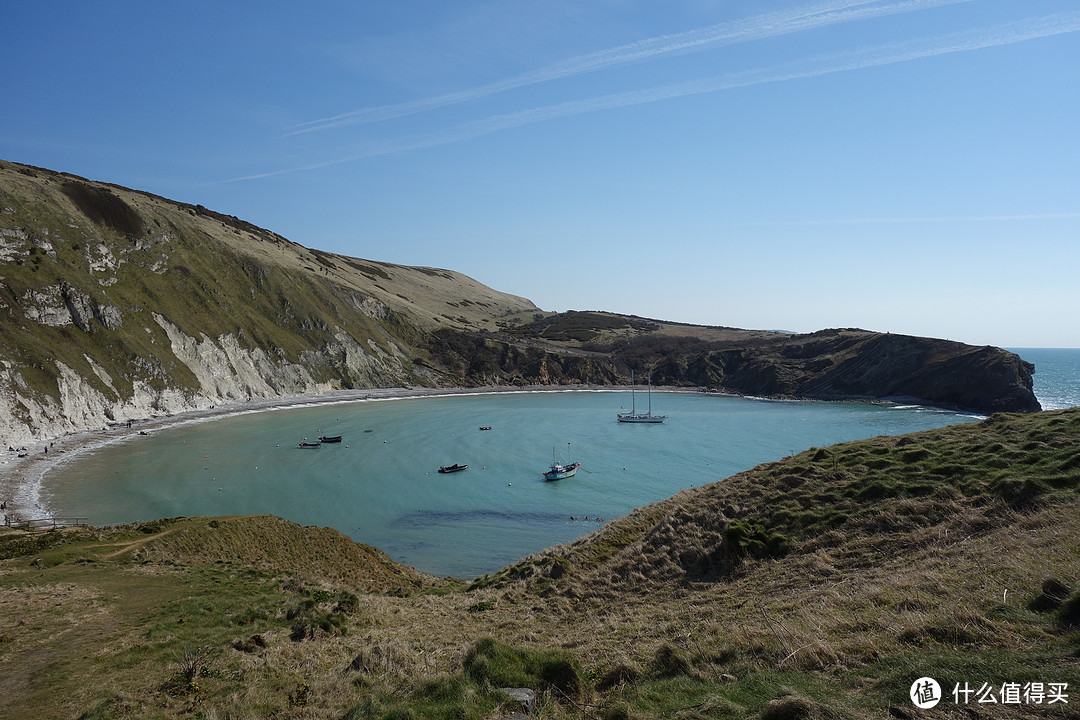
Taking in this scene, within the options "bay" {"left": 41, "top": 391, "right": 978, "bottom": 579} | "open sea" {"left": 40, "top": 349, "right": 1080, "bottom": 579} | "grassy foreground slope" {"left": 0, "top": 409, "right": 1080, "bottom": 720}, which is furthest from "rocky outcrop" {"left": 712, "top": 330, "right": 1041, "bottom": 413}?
"grassy foreground slope" {"left": 0, "top": 409, "right": 1080, "bottom": 720}

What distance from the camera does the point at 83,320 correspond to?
85.8m

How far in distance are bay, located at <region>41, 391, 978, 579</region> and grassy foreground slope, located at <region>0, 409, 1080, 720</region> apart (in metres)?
17.1

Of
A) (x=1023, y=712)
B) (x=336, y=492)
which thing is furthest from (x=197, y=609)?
(x=336, y=492)

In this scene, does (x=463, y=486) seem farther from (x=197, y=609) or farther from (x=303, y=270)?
(x=303, y=270)

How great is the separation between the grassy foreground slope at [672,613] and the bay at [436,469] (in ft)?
56.2

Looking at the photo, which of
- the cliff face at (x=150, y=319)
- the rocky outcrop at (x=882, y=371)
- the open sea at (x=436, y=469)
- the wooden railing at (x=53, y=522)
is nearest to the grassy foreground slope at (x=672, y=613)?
the wooden railing at (x=53, y=522)

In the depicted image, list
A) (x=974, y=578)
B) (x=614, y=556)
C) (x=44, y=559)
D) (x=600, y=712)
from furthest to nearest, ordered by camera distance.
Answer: (x=44, y=559), (x=614, y=556), (x=974, y=578), (x=600, y=712)

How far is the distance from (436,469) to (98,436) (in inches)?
1797

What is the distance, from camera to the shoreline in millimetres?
49000

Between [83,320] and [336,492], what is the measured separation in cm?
6020

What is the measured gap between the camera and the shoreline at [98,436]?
4900cm

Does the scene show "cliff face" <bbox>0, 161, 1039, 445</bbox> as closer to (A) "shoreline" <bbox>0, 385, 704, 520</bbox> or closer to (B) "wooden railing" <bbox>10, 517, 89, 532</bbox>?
(A) "shoreline" <bbox>0, 385, 704, 520</bbox>

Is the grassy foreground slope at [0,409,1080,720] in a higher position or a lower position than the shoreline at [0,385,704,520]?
higher

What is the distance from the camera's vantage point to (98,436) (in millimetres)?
73375
